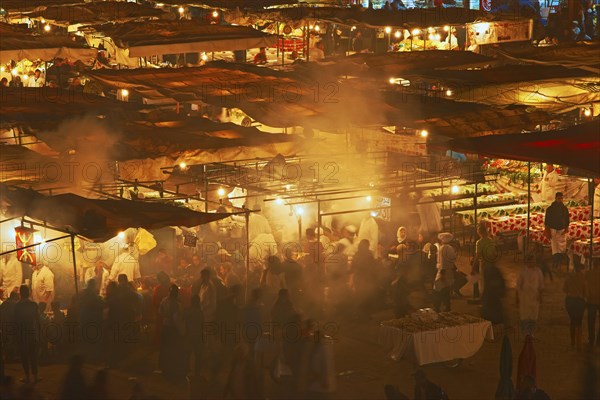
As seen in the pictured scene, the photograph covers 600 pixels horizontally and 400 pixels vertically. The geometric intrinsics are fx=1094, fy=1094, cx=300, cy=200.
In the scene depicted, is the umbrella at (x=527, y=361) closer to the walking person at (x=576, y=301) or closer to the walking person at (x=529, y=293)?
the walking person at (x=576, y=301)

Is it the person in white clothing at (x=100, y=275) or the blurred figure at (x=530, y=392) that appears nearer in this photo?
the blurred figure at (x=530, y=392)

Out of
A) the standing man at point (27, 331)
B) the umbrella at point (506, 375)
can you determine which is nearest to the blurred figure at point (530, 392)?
the umbrella at point (506, 375)

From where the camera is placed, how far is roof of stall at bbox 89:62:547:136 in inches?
675

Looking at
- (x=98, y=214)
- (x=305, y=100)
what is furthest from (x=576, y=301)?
(x=305, y=100)

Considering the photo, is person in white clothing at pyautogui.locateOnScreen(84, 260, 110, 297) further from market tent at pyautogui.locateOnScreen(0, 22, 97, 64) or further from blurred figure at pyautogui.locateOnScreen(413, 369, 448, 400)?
market tent at pyautogui.locateOnScreen(0, 22, 97, 64)

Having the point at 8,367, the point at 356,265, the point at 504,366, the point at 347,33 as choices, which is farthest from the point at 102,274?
the point at 347,33

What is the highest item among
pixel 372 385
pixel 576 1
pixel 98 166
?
pixel 576 1

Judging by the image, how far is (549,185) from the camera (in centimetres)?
1925

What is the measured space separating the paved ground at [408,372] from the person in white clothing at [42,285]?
1.73 meters

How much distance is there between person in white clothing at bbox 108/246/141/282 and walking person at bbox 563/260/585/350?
595 cm

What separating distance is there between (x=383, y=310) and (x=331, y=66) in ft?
20.7

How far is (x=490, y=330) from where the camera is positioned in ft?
43.4

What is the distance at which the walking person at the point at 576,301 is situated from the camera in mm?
13516

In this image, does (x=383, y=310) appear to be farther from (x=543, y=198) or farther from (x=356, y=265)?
(x=543, y=198)
